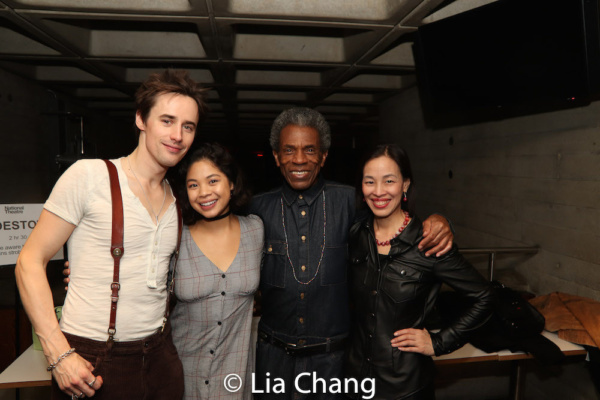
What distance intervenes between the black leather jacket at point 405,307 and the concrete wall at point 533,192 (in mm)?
1675

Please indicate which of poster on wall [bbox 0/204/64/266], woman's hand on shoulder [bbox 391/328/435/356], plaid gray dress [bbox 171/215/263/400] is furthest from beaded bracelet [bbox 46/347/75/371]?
poster on wall [bbox 0/204/64/266]

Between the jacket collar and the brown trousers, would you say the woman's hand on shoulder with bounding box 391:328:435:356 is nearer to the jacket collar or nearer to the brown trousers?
the jacket collar

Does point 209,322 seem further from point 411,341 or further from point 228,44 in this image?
point 228,44

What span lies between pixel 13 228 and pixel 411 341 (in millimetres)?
3221

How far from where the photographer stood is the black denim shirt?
185 cm

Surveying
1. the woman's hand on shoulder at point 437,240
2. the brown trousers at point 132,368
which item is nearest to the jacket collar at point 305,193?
the woman's hand on shoulder at point 437,240

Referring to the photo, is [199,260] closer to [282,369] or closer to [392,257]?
[282,369]

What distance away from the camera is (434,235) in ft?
5.26

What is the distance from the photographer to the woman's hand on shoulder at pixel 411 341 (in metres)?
1.62

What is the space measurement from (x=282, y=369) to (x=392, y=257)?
0.78 metres

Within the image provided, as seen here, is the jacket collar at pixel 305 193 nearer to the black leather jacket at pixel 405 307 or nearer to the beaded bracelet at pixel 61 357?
the black leather jacket at pixel 405 307

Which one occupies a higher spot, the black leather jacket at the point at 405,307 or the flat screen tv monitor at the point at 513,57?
the flat screen tv monitor at the point at 513,57

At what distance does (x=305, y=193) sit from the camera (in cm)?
200

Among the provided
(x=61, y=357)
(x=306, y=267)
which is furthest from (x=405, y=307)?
(x=61, y=357)
